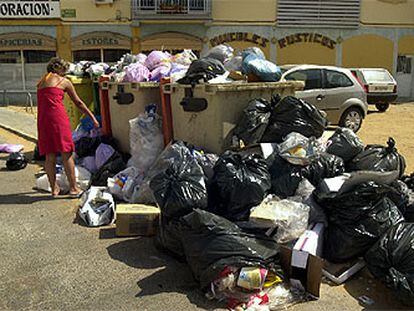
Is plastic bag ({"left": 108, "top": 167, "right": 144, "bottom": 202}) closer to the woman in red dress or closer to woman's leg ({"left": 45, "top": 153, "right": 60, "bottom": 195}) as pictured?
the woman in red dress

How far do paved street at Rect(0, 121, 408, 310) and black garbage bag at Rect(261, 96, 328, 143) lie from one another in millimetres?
1639

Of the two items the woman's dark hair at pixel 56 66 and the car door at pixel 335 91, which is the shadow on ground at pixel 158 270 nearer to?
the woman's dark hair at pixel 56 66

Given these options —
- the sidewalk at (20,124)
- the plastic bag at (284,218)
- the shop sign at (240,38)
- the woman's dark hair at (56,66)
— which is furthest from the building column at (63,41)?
the plastic bag at (284,218)

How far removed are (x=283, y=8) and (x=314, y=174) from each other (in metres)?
Answer: 18.3

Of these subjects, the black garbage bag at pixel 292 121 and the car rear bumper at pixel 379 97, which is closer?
the black garbage bag at pixel 292 121

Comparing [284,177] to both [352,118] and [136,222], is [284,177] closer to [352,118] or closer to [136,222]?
[136,222]

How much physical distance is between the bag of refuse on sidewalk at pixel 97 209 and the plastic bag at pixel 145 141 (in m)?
0.65

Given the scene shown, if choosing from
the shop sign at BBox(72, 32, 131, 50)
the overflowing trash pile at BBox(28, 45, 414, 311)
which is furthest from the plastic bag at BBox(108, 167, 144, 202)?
the shop sign at BBox(72, 32, 131, 50)

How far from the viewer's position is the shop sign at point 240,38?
20.8m

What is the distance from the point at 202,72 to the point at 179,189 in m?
1.93

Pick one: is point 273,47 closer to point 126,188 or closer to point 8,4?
point 8,4

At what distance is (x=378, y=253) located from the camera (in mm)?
3250

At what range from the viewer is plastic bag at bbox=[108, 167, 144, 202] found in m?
5.11

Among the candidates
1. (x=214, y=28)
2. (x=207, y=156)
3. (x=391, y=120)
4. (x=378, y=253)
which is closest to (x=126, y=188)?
(x=207, y=156)
